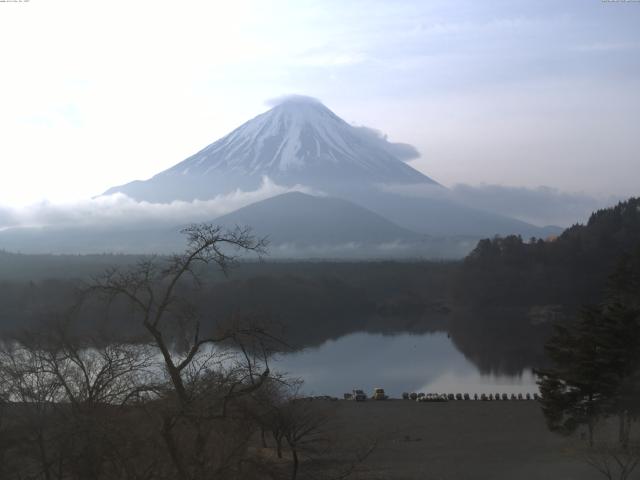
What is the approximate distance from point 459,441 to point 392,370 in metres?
7.83

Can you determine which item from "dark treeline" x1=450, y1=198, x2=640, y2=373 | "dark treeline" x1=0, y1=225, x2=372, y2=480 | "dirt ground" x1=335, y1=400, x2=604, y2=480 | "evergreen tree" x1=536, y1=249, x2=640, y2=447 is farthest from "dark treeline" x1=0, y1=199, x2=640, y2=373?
"dark treeline" x1=0, y1=225, x2=372, y2=480

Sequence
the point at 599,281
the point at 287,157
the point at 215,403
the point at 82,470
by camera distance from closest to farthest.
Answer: the point at 215,403, the point at 82,470, the point at 599,281, the point at 287,157

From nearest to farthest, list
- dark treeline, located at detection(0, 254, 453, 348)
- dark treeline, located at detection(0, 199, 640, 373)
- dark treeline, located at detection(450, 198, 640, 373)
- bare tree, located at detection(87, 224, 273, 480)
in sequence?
bare tree, located at detection(87, 224, 273, 480), dark treeline, located at detection(0, 254, 453, 348), dark treeline, located at detection(0, 199, 640, 373), dark treeline, located at detection(450, 198, 640, 373)

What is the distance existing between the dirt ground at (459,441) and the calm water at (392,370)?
203 centimetres

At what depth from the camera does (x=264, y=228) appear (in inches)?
2950

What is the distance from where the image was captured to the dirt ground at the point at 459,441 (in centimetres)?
786

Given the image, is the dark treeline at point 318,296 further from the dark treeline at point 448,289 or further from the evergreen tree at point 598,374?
the evergreen tree at point 598,374

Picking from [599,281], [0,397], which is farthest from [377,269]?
[0,397]

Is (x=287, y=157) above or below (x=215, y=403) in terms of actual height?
above

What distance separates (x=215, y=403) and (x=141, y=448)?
0.38m

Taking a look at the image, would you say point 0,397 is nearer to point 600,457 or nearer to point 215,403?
point 215,403

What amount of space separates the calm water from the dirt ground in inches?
79.7

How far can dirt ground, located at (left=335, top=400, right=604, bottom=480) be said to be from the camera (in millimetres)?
7859

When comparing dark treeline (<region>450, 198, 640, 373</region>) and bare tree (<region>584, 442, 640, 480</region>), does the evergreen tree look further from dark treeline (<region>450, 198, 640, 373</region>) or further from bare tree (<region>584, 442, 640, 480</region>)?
dark treeline (<region>450, 198, 640, 373</region>)
